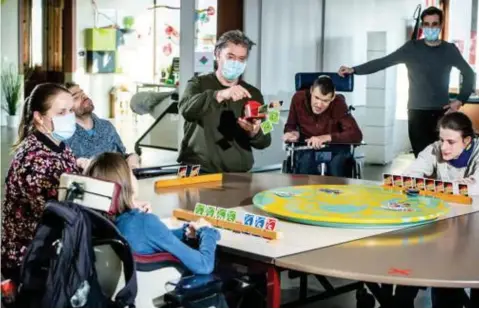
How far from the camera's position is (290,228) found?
2906 mm

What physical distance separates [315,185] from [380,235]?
100 centimetres

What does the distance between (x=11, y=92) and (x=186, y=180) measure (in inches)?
296

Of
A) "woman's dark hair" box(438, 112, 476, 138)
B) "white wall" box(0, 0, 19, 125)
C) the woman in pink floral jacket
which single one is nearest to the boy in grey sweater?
"woman's dark hair" box(438, 112, 476, 138)

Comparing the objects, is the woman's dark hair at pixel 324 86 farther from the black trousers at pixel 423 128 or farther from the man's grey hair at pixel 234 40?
the man's grey hair at pixel 234 40

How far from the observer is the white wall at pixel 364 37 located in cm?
907

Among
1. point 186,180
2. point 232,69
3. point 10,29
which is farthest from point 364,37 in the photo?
point 186,180

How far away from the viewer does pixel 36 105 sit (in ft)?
10.0

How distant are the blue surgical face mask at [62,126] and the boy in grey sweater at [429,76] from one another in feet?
10.9

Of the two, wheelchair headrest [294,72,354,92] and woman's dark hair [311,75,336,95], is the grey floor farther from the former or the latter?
wheelchair headrest [294,72,354,92]

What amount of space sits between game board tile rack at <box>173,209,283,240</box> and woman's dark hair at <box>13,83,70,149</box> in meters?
0.65

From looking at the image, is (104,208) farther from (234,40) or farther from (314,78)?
(314,78)

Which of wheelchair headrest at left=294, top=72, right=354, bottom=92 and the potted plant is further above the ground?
wheelchair headrest at left=294, top=72, right=354, bottom=92

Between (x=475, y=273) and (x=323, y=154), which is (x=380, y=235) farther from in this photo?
(x=323, y=154)

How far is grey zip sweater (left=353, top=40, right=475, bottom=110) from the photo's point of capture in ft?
19.1
